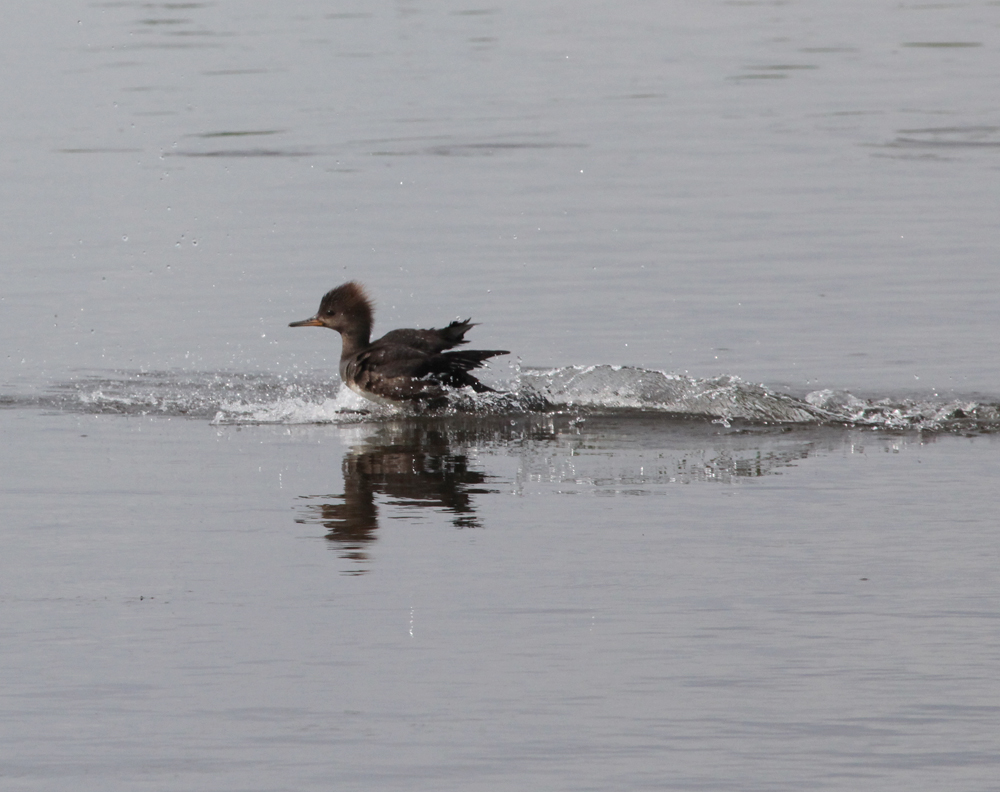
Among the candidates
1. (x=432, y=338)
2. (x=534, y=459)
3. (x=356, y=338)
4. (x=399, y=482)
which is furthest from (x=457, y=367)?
(x=399, y=482)

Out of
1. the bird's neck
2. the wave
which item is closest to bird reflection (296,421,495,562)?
the wave

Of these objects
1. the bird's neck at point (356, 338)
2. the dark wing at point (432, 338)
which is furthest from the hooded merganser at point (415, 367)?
the bird's neck at point (356, 338)

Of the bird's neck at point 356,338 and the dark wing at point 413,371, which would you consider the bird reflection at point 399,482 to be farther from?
the bird's neck at point 356,338

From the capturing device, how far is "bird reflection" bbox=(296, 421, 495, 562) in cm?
856

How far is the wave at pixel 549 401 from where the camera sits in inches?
430

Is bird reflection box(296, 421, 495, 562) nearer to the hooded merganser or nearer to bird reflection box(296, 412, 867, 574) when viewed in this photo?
bird reflection box(296, 412, 867, 574)

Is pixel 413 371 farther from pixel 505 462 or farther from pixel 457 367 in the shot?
pixel 505 462

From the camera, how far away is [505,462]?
10.1m

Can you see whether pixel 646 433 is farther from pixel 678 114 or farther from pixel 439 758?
pixel 678 114

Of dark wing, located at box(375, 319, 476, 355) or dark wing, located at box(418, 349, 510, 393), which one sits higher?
dark wing, located at box(375, 319, 476, 355)

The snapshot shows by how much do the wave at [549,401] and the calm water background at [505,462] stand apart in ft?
0.27

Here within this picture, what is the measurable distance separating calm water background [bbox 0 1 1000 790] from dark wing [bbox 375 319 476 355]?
0.49 meters

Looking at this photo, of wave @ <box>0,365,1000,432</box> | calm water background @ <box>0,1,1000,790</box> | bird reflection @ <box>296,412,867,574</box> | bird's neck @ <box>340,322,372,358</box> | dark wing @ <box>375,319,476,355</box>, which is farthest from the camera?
bird's neck @ <box>340,322,372,358</box>

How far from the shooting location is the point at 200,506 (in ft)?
29.4
